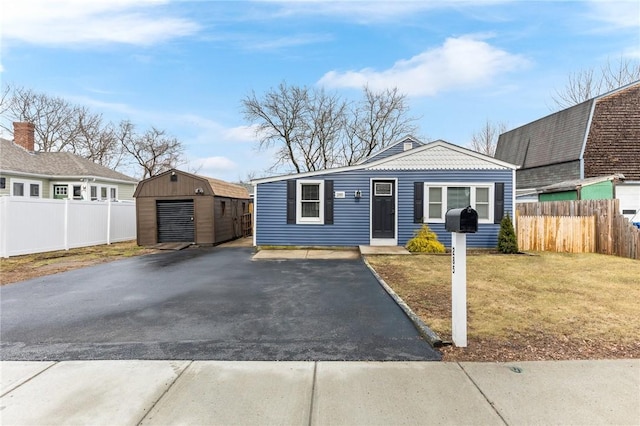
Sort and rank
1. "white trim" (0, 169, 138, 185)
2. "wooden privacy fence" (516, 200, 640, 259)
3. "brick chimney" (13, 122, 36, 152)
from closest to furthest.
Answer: "wooden privacy fence" (516, 200, 640, 259) → "white trim" (0, 169, 138, 185) → "brick chimney" (13, 122, 36, 152)

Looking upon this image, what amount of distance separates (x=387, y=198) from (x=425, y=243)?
214 centimetres

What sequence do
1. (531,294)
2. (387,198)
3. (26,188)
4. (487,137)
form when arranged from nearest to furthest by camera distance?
1. (531,294)
2. (387,198)
3. (26,188)
4. (487,137)

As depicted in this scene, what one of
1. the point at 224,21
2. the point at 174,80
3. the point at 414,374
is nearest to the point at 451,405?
the point at 414,374

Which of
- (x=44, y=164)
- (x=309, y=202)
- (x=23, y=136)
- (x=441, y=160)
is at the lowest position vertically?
(x=309, y=202)

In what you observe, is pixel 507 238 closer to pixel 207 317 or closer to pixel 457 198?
pixel 457 198

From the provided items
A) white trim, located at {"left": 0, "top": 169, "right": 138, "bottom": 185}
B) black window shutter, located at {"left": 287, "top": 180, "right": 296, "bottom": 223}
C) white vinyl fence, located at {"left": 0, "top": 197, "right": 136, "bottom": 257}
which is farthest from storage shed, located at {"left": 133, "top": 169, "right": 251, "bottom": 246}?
white trim, located at {"left": 0, "top": 169, "right": 138, "bottom": 185}

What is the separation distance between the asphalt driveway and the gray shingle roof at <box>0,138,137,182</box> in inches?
553

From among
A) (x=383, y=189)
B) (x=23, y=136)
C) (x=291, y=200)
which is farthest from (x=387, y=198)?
(x=23, y=136)

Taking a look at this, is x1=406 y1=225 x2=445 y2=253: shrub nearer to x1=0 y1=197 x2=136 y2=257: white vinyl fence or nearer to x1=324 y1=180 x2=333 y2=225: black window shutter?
x1=324 y1=180 x2=333 y2=225: black window shutter

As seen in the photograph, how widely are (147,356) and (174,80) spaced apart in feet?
47.7

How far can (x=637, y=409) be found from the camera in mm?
2402

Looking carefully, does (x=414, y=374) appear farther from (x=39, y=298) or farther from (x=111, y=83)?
(x=111, y=83)

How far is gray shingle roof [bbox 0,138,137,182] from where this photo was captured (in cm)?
1752

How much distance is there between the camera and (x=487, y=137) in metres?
36.8
